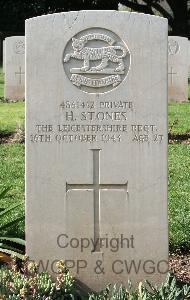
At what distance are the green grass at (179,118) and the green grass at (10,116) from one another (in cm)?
267

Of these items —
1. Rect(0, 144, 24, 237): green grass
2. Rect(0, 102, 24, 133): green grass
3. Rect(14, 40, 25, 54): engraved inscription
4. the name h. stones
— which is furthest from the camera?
Rect(14, 40, 25, 54): engraved inscription

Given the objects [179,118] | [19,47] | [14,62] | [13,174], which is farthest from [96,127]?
[14,62]

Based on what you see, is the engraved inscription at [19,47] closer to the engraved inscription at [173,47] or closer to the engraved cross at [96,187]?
the engraved inscription at [173,47]

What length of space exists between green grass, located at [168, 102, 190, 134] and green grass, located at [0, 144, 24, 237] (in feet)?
9.47

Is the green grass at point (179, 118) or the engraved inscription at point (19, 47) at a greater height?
the engraved inscription at point (19, 47)

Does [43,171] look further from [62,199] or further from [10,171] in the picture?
[10,171]

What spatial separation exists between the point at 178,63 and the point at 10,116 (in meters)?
4.06

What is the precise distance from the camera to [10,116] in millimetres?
13602

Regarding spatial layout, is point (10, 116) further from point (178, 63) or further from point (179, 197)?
point (179, 197)

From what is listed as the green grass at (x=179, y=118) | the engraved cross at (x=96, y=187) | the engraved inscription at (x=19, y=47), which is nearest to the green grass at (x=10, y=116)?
the engraved inscription at (x=19, y=47)

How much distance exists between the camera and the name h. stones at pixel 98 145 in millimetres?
4797

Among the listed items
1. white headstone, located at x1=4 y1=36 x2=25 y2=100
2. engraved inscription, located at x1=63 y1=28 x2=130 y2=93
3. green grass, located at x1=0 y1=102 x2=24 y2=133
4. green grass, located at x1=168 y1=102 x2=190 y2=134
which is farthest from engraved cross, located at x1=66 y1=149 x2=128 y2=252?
white headstone, located at x1=4 y1=36 x2=25 y2=100

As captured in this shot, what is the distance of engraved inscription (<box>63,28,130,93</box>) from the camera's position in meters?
4.80

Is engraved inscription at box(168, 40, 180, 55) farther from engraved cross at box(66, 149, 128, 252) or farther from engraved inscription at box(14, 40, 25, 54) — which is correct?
engraved cross at box(66, 149, 128, 252)
